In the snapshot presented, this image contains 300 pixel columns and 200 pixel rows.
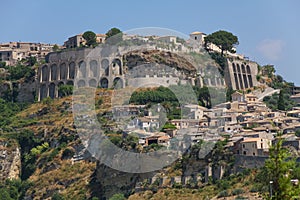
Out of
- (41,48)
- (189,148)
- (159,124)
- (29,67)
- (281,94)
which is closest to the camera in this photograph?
(189,148)

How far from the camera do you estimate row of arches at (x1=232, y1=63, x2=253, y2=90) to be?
233 ft

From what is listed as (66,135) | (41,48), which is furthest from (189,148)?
(41,48)

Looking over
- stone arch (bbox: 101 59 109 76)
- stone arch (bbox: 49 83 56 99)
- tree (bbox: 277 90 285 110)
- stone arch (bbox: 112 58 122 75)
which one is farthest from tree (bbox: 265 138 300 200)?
stone arch (bbox: 49 83 56 99)

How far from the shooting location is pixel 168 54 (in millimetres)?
69500

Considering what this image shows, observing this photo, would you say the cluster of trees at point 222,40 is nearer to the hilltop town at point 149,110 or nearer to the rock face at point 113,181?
the hilltop town at point 149,110

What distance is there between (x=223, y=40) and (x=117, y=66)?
10.8 m

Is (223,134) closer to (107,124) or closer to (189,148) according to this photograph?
(189,148)

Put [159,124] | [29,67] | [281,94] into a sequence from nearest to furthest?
1. [159,124]
2. [281,94]
3. [29,67]

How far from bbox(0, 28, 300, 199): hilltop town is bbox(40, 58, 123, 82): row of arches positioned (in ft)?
0.28

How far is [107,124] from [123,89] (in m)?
8.22

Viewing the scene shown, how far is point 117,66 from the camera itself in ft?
228

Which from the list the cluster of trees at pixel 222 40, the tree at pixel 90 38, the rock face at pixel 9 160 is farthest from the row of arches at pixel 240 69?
the rock face at pixel 9 160

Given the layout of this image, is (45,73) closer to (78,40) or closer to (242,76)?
(78,40)

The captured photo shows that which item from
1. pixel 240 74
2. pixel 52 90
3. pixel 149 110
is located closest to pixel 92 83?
pixel 52 90
